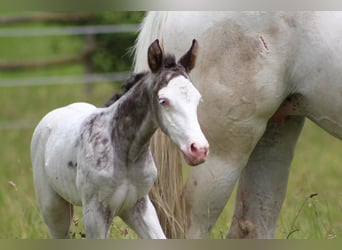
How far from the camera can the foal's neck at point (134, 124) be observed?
8.95ft

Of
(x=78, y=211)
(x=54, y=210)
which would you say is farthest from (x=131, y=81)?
(x=78, y=211)

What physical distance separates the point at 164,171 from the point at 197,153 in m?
1.22

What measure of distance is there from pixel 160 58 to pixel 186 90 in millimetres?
165

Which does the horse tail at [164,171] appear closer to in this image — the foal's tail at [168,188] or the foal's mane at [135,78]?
the foal's tail at [168,188]

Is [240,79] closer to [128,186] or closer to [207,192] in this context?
[207,192]

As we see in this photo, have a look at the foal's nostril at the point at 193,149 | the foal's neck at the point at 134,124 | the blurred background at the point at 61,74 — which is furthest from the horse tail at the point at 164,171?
the blurred background at the point at 61,74

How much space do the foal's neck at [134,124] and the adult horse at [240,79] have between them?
0.76 m

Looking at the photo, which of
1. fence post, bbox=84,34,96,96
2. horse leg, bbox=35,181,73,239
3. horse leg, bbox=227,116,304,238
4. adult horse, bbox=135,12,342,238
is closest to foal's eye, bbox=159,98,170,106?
horse leg, bbox=35,181,73,239

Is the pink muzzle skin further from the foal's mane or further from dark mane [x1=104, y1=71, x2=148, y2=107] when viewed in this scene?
dark mane [x1=104, y1=71, x2=148, y2=107]

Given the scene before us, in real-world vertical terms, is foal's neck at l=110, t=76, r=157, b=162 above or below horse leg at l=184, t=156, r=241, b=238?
above

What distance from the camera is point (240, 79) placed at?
3.45 m

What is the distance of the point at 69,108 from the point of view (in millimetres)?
3186

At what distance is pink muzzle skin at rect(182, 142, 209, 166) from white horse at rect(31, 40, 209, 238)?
4 centimetres

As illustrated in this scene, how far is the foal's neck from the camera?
107 inches
